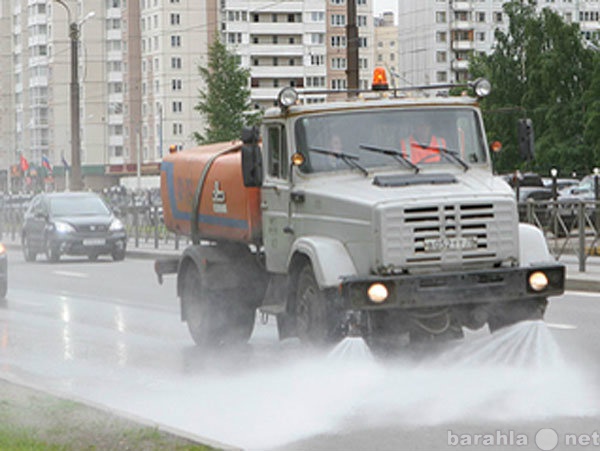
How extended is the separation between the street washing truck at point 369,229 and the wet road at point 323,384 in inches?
14.3

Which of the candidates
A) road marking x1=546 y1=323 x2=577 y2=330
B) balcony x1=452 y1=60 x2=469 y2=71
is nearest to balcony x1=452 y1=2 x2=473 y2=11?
balcony x1=452 y1=60 x2=469 y2=71

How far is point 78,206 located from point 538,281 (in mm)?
25470

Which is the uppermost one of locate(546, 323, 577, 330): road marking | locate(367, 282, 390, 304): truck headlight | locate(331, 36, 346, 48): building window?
locate(331, 36, 346, 48): building window

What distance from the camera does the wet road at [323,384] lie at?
28.4 ft

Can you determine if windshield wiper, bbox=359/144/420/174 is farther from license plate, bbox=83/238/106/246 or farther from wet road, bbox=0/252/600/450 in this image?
license plate, bbox=83/238/106/246

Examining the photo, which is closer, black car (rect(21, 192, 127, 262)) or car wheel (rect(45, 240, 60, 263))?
black car (rect(21, 192, 127, 262))

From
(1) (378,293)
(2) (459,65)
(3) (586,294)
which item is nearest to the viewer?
(1) (378,293)

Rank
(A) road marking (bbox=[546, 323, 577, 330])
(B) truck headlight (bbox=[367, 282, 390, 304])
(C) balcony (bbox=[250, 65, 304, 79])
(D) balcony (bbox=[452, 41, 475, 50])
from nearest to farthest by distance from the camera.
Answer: (B) truck headlight (bbox=[367, 282, 390, 304]), (A) road marking (bbox=[546, 323, 577, 330]), (D) balcony (bbox=[452, 41, 475, 50]), (C) balcony (bbox=[250, 65, 304, 79])

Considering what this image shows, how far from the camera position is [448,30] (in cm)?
14762

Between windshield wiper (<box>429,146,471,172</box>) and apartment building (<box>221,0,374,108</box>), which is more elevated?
apartment building (<box>221,0,374,108</box>)

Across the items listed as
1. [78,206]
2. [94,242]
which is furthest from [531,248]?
[78,206]

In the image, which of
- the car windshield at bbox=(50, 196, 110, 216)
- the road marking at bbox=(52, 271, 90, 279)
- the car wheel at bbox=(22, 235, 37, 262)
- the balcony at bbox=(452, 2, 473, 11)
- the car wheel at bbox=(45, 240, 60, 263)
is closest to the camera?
the road marking at bbox=(52, 271, 90, 279)

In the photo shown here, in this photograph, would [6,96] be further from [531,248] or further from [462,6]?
[531,248]

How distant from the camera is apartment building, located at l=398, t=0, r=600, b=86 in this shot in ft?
482
